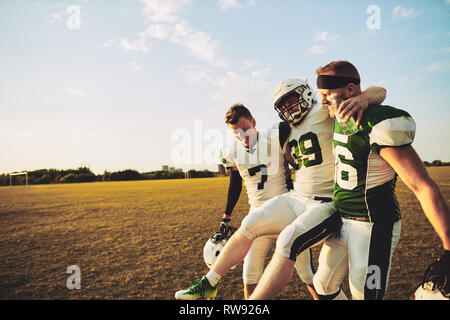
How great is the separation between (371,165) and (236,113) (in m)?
1.62

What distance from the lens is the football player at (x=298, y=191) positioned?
2496 mm

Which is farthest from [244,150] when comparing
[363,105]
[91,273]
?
[91,273]

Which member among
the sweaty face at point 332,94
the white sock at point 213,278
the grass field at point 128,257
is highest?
the sweaty face at point 332,94

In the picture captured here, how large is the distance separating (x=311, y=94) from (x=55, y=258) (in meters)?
5.97

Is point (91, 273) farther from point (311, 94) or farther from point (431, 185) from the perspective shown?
point (431, 185)

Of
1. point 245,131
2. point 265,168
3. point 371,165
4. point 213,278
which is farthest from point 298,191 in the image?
point 213,278

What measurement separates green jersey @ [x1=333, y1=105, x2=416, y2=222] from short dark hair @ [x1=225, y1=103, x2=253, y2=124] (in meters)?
1.22

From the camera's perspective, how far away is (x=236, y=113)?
3.29 meters

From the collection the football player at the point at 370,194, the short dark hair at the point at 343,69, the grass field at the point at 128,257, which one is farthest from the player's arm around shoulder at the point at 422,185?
the grass field at the point at 128,257

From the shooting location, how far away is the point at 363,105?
2.10 metres

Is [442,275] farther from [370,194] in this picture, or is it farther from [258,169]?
[258,169]

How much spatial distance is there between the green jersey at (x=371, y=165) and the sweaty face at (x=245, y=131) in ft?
3.68

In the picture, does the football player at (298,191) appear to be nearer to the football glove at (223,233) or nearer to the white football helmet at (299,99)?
the white football helmet at (299,99)

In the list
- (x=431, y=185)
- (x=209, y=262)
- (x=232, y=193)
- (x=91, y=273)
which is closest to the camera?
(x=431, y=185)
